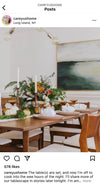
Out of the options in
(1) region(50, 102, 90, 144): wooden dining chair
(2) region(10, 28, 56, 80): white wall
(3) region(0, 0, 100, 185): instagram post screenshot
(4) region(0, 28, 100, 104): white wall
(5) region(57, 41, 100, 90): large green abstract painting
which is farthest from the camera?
(2) region(10, 28, 56, 80): white wall

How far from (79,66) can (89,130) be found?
2.71 m

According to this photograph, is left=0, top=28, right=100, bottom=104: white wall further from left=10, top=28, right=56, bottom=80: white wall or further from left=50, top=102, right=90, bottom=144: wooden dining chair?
left=50, top=102, right=90, bottom=144: wooden dining chair

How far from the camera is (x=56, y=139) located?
438cm

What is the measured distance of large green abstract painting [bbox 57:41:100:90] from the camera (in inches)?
163

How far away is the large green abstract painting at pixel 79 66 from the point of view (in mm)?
4152

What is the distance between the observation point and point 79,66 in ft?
14.1

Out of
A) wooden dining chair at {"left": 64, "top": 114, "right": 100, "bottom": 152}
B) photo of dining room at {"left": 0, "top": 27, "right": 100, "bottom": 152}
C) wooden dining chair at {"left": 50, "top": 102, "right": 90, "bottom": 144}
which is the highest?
photo of dining room at {"left": 0, "top": 27, "right": 100, "bottom": 152}

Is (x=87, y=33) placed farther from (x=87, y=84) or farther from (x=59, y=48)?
(x=87, y=84)

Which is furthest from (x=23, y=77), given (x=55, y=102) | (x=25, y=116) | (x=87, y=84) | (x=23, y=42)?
(x=25, y=116)

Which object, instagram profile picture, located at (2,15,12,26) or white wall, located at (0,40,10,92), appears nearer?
instagram profile picture, located at (2,15,12,26)

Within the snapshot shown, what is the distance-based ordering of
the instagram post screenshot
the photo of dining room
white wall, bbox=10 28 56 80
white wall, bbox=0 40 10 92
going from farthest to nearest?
white wall, bbox=0 40 10 92 < white wall, bbox=10 28 56 80 < the photo of dining room < the instagram post screenshot

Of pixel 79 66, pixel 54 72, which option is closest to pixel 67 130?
pixel 79 66
